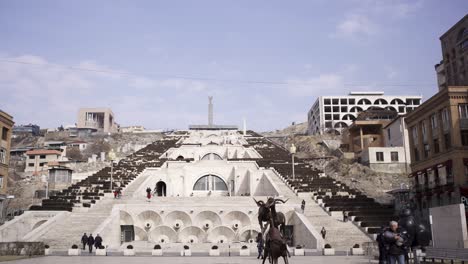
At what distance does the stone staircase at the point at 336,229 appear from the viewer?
28609 mm

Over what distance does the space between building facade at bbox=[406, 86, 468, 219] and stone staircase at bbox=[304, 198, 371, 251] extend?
12.5 metres

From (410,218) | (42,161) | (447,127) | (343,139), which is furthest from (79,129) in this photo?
(410,218)

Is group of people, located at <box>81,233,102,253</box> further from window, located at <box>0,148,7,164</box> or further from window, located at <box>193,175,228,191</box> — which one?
window, located at <box>193,175,228,191</box>

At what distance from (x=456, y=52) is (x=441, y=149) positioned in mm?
32747

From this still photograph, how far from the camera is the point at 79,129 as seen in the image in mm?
141000

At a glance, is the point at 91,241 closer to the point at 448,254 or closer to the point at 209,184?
the point at 448,254

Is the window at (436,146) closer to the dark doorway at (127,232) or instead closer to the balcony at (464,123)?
the balcony at (464,123)

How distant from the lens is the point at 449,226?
714 inches

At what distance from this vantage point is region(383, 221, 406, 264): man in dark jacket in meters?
9.99

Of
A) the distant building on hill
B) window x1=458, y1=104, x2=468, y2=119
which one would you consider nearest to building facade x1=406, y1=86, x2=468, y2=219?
window x1=458, y1=104, x2=468, y2=119

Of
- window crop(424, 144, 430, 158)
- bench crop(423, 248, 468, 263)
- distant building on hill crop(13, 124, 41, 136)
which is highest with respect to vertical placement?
distant building on hill crop(13, 124, 41, 136)

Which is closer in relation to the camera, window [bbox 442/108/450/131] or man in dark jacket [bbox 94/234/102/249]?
man in dark jacket [bbox 94/234/102/249]

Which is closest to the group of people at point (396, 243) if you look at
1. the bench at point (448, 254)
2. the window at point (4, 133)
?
the bench at point (448, 254)

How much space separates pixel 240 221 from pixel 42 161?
240 ft
